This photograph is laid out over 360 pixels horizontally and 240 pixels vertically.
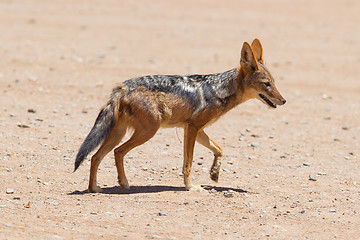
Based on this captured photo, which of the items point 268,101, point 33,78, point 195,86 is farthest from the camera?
point 33,78

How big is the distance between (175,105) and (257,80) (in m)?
1.22

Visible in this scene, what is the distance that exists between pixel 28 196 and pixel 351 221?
387cm

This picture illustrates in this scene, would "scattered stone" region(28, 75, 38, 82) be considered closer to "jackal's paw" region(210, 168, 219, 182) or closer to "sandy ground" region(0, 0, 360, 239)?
"sandy ground" region(0, 0, 360, 239)

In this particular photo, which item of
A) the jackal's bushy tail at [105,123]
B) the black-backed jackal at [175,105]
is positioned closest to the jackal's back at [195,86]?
the black-backed jackal at [175,105]

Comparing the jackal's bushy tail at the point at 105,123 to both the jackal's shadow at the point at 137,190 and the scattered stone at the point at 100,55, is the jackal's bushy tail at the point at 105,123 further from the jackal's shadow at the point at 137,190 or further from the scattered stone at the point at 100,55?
the scattered stone at the point at 100,55

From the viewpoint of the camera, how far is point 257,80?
8992mm

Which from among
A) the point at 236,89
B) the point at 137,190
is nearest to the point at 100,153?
the point at 137,190

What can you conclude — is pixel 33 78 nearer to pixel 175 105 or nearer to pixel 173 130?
pixel 173 130

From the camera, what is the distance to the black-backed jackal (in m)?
8.32

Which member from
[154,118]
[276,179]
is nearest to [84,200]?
[154,118]

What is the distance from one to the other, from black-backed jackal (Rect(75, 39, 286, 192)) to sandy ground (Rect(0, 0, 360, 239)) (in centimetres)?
55

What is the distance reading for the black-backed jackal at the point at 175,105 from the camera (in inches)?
328

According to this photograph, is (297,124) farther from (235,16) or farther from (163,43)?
(235,16)

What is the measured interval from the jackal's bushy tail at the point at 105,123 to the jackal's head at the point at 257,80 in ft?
5.75
